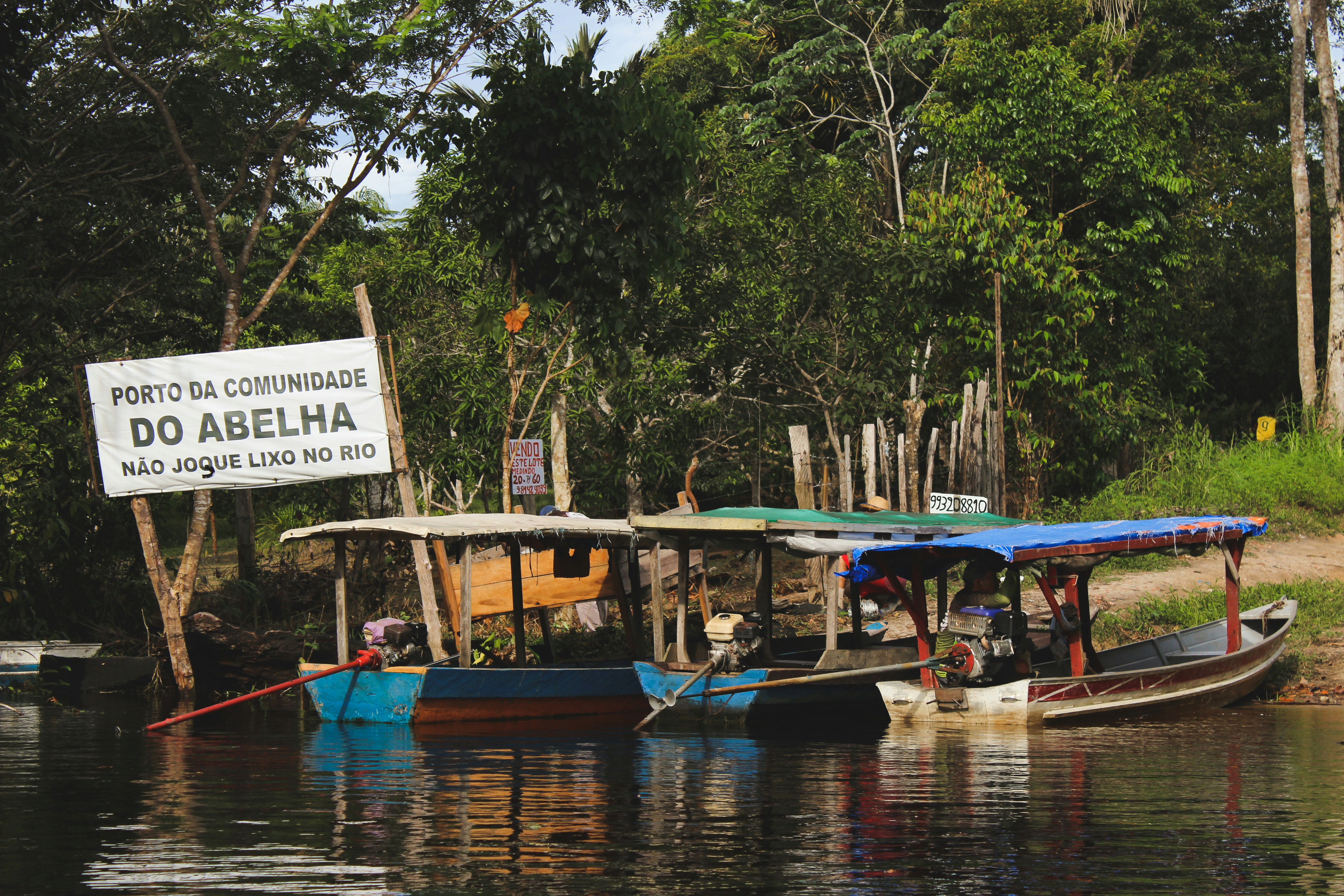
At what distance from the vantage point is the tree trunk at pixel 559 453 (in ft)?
59.9

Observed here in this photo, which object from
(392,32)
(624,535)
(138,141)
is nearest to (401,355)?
(138,141)

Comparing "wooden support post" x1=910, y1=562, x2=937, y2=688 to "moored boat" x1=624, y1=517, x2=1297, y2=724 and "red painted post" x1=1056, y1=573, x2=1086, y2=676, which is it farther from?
"red painted post" x1=1056, y1=573, x2=1086, y2=676

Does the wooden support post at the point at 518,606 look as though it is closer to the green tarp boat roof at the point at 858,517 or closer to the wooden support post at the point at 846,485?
the green tarp boat roof at the point at 858,517

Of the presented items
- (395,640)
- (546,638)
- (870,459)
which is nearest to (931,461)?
(870,459)

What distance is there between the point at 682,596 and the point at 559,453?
4977 mm

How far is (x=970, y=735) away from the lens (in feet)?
39.4

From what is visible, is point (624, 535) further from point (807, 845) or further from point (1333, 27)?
point (1333, 27)

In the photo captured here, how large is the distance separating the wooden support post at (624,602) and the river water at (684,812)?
271cm

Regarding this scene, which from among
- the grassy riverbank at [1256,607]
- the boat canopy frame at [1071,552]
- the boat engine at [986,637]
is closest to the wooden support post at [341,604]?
the boat canopy frame at [1071,552]

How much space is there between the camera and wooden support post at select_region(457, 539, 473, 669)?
13391 millimetres

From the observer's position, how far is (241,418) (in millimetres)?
13820

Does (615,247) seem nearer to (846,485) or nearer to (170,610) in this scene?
(846,485)

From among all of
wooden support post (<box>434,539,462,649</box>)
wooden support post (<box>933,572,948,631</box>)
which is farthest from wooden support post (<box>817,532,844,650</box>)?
wooden support post (<box>434,539,462,649</box>)

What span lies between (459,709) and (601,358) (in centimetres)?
527
